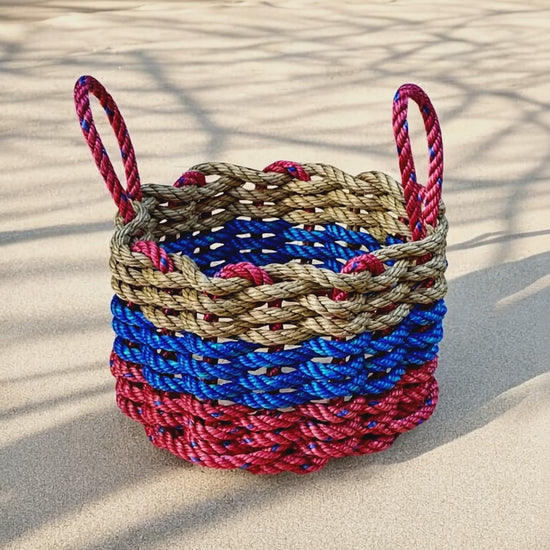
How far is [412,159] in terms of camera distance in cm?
134

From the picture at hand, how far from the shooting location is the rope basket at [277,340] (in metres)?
1.24

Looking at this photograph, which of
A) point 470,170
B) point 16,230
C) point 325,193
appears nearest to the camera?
point 325,193

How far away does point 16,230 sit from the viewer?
2168 mm

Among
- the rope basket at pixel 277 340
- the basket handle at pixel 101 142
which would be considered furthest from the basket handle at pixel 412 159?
the basket handle at pixel 101 142

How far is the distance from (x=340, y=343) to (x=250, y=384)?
0.43 ft

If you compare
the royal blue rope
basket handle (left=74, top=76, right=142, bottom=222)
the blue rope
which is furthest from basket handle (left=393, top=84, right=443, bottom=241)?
basket handle (left=74, top=76, right=142, bottom=222)

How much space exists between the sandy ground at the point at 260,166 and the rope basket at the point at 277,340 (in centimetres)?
8

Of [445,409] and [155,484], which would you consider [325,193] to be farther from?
[155,484]

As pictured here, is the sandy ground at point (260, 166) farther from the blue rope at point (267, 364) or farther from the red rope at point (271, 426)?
the blue rope at point (267, 364)

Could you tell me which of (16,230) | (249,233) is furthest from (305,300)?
(16,230)

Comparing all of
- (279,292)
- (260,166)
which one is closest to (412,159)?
(279,292)

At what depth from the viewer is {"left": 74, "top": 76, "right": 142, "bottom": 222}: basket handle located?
54.4 inches

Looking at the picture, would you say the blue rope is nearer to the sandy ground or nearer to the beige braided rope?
the beige braided rope

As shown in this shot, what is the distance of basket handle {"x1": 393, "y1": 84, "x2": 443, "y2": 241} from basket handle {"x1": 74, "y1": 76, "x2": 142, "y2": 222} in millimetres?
413
